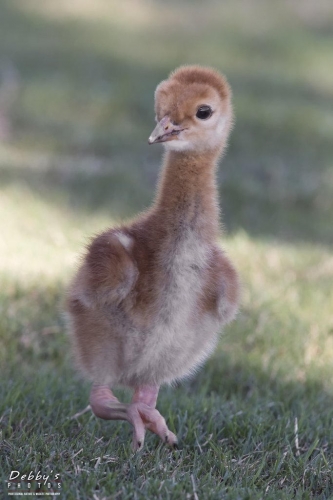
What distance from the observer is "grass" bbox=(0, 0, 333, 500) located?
321 centimetres

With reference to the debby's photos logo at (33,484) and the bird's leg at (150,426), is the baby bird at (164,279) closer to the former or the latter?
the bird's leg at (150,426)

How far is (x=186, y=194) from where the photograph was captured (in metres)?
3.16

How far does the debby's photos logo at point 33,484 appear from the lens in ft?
9.12

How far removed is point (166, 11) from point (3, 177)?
10.8 metres

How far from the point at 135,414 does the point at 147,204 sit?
4.44 metres

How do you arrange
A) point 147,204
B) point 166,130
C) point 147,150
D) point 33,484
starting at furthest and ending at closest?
point 147,150
point 147,204
point 166,130
point 33,484

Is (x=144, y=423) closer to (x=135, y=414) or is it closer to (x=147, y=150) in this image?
(x=135, y=414)

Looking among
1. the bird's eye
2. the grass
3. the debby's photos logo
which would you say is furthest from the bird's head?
the debby's photos logo

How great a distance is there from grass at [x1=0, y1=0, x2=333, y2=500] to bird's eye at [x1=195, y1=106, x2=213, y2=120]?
97 centimetres

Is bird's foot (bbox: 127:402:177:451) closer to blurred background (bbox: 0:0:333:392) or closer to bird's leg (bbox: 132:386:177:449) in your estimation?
bird's leg (bbox: 132:386:177:449)

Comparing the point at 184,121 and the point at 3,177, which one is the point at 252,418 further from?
the point at 3,177

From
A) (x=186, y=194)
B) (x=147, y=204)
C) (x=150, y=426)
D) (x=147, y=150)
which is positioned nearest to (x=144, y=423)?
(x=150, y=426)

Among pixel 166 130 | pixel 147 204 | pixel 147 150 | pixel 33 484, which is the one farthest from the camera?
pixel 147 150

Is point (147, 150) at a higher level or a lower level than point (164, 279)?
higher
